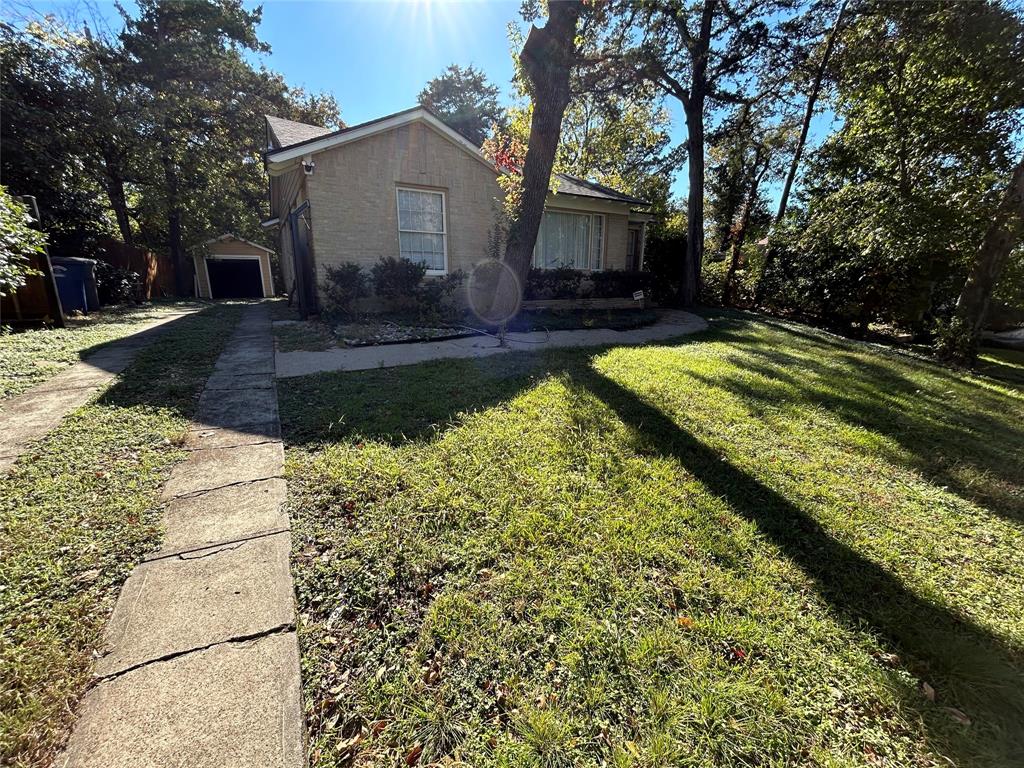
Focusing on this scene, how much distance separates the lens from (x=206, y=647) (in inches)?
62.4

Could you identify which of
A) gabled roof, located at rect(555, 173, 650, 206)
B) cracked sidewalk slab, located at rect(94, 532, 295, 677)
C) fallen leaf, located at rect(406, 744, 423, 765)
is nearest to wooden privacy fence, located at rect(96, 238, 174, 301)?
gabled roof, located at rect(555, 173, 650, 206)

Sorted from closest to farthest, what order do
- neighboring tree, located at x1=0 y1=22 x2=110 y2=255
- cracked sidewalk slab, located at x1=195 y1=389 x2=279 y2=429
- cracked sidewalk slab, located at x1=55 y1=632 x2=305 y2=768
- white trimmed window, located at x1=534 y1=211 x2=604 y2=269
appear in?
cracked sidewalk slab, located at x1=55 y1=632 x2=305 y2=768, cracked sidewalk slab, located at x1=195 y1=389 x2=279 y2=429, white trimmed window, located at x1=534 y1=211 x2=604 y2=269, neighboring tree, located at x1=0 y1=22 x2=110 y2=255

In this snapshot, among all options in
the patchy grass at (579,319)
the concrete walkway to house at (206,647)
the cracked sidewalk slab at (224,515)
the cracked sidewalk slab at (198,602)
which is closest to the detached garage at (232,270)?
the patchy grass at (579,319)

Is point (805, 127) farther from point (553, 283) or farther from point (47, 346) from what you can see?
point (47, 346)

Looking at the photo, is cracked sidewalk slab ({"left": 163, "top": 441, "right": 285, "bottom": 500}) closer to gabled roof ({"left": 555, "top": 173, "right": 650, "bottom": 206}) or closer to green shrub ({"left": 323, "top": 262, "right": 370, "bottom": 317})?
green shrub ({"left": 323, "top": 262, "right": 370, "bottom": 317})

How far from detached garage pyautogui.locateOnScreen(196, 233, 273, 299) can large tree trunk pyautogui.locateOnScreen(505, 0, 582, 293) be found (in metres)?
18.8

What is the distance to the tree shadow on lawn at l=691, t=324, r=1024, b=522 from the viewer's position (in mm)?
3242

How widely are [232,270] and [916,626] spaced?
2584 cm

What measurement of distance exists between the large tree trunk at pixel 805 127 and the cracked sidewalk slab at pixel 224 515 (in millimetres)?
15360

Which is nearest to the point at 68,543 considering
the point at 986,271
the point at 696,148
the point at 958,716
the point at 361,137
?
the point at 958,716

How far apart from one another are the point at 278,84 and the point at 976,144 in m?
28.6

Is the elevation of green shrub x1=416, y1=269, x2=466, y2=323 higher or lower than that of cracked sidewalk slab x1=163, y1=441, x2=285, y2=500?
higher

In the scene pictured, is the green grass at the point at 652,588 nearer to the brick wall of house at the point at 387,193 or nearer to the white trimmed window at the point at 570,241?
the brick wall of house at the point at 387,193

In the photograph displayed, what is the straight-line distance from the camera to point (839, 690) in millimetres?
1549
